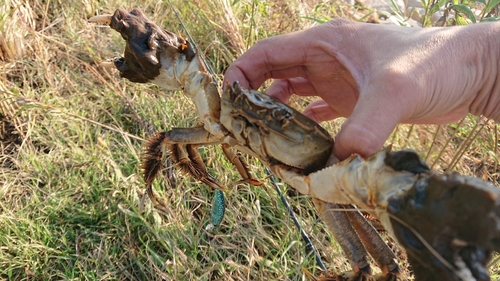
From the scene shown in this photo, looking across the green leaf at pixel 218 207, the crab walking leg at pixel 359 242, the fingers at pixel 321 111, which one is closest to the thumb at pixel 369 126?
the crab walking leg at pixel 359 242

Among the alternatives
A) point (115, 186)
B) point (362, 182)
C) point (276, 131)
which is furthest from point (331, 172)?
point (115, 186)

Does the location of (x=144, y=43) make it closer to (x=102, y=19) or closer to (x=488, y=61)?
(x=102, y=19)

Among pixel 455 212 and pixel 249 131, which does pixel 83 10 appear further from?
pixel 455 212

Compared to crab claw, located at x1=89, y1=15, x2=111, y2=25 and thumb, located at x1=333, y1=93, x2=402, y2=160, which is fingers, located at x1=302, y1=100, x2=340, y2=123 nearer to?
thumb, located at x1=333, y1=93, x2=402, y2=160

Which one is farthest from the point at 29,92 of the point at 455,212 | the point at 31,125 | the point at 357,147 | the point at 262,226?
the point at 455,212

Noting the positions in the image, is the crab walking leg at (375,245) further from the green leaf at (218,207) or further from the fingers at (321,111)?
the fingers at (321,111)

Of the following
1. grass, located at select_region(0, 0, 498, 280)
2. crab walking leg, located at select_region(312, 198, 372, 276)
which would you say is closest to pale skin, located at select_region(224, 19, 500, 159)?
crab walking leg, located at select_region(312, 198, 372, 276)

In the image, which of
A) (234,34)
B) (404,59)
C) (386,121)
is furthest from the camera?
(234,34)
